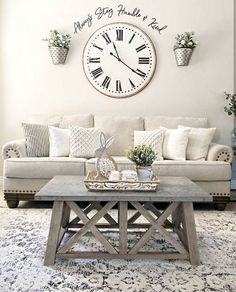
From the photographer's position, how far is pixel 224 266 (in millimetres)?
2012

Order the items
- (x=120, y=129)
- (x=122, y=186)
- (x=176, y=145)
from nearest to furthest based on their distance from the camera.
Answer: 1. (x=122, y=186)
2. (x=176, y=145)
3. (x=120, y=129)

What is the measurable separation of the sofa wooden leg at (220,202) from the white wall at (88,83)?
1.21m

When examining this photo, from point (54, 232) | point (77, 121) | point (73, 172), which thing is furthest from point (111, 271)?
point (77, 121)

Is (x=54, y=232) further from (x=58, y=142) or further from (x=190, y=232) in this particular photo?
(x=58, y=142)

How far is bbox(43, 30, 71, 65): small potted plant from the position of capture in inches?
163

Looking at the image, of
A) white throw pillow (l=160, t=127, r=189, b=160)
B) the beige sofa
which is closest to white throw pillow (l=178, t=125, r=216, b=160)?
white throw pillow (l=160, t=127, r=189, b=160)

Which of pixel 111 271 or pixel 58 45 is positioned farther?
pixel 58 45

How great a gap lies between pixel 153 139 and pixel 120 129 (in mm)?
459

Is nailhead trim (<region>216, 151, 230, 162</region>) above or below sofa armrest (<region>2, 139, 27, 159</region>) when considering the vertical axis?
below

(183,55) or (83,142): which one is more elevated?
(183,55)

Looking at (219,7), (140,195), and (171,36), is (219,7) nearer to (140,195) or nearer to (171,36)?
(171,36)

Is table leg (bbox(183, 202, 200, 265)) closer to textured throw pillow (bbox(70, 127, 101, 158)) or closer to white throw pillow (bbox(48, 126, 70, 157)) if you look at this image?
textured throw pillow (bbox(70, 127, 101, 158))

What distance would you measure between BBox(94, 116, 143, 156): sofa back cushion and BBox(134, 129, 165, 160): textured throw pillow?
179mm

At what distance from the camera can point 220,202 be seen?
130 inches
